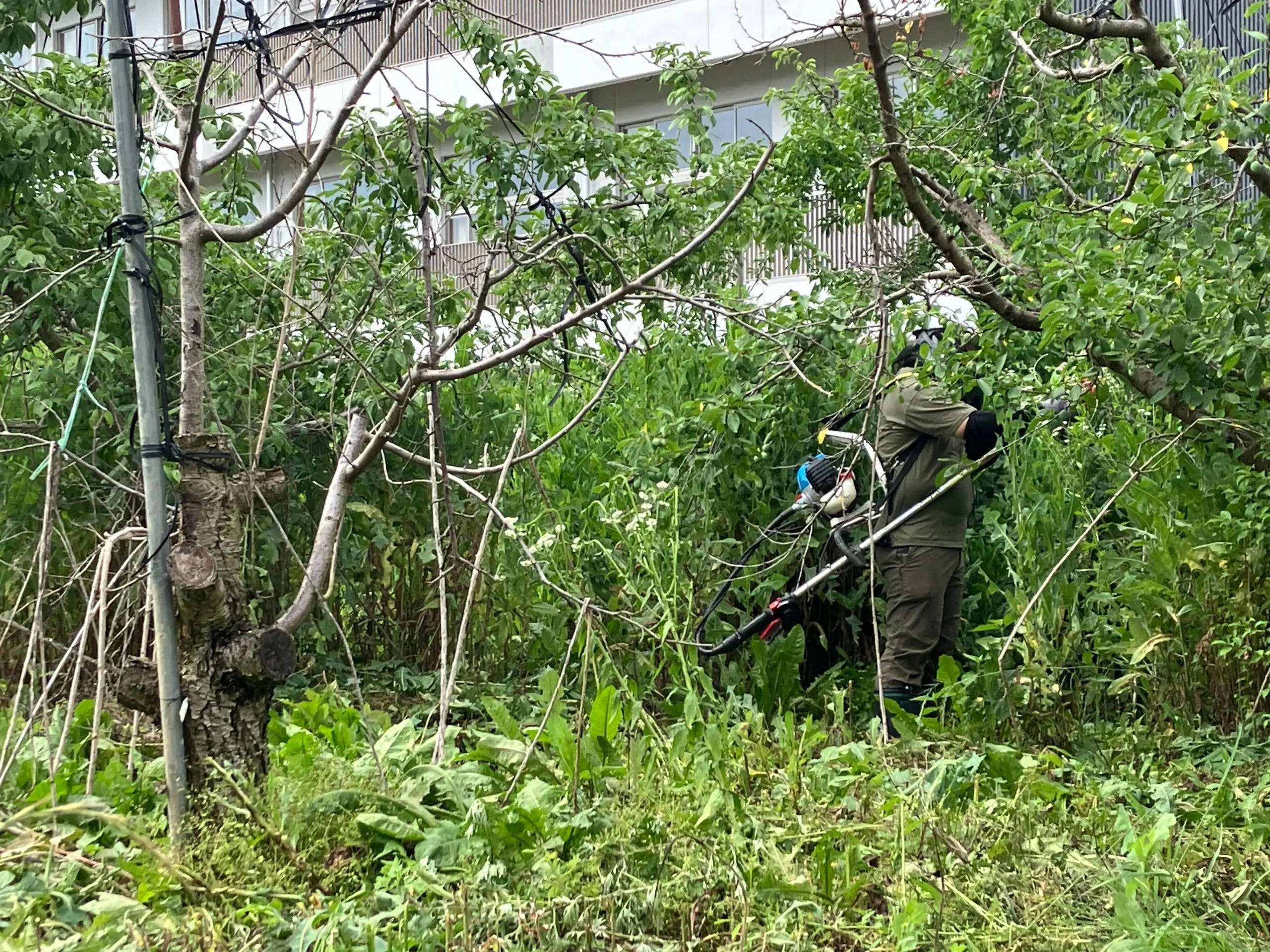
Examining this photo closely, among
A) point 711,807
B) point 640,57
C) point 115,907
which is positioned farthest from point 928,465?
point 640,57

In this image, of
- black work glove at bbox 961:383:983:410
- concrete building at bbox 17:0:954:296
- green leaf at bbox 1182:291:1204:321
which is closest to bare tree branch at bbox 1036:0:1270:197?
green leaf at bbox 1182:291:1204:321

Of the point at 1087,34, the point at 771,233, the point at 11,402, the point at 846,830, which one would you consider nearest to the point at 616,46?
the point at 771,233

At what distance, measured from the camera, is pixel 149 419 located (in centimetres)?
293

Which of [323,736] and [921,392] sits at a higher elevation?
[921,392]

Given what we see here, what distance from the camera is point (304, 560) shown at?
223 inches

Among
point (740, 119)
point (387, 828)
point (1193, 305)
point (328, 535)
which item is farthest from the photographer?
point (740, 119)

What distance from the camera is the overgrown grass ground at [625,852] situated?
2568 mm

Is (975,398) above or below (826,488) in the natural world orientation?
above

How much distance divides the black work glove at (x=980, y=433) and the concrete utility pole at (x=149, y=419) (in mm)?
3334

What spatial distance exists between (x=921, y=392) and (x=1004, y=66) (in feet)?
6.48

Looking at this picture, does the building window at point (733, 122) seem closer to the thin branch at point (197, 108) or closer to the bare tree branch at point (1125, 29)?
the bare tree branch at point (1125, 29)

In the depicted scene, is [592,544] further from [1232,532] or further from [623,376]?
[1232,532]

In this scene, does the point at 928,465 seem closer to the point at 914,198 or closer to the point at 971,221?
the point at 971,221

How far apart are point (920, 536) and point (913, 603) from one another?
30 centimetres
